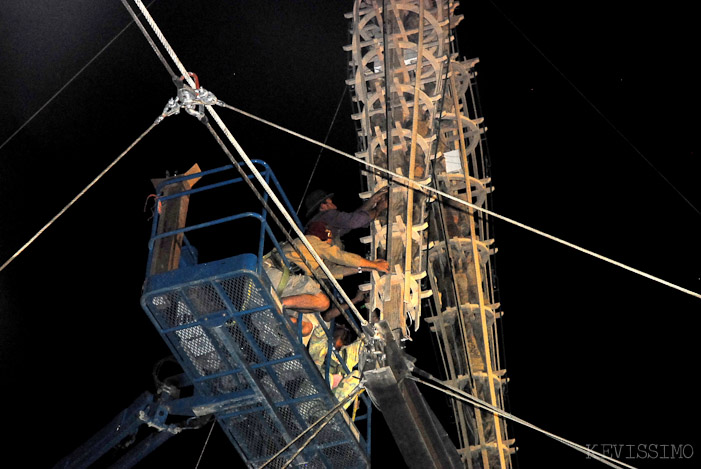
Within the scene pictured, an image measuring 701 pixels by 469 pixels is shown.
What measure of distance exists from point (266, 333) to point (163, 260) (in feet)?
4.39

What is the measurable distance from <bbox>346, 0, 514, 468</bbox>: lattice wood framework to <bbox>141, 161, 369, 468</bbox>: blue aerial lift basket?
1.99 m

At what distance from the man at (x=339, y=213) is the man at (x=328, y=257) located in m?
0.24

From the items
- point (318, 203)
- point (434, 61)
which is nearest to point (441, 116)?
point (434, 61)

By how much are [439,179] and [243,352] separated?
442 cm

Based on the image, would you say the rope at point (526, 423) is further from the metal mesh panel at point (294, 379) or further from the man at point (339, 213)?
the man at point (339, 213)

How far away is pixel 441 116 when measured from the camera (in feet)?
40.7

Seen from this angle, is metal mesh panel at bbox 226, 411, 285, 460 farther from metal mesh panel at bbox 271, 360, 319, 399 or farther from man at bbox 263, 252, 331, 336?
man at bbox 263, 252, 331, 336

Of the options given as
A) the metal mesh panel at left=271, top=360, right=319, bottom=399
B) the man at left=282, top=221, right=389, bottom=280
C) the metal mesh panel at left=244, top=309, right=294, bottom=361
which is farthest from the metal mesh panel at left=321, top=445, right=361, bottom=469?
the man at left=282, top=221, right=389, bottom=280

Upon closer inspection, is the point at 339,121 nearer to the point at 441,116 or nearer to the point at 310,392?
the point at 441,116

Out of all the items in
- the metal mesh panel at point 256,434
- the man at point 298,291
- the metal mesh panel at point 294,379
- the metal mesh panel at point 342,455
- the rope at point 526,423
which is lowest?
the rope at point 526,423

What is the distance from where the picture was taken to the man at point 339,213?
11375 millimetres

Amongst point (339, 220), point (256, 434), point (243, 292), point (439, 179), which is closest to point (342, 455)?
point (256, 434)

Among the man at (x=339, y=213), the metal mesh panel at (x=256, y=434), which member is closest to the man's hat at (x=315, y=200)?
the man at (x=339, y=213)

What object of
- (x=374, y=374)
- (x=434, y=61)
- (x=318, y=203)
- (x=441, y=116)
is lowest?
(x=374, y=374)
